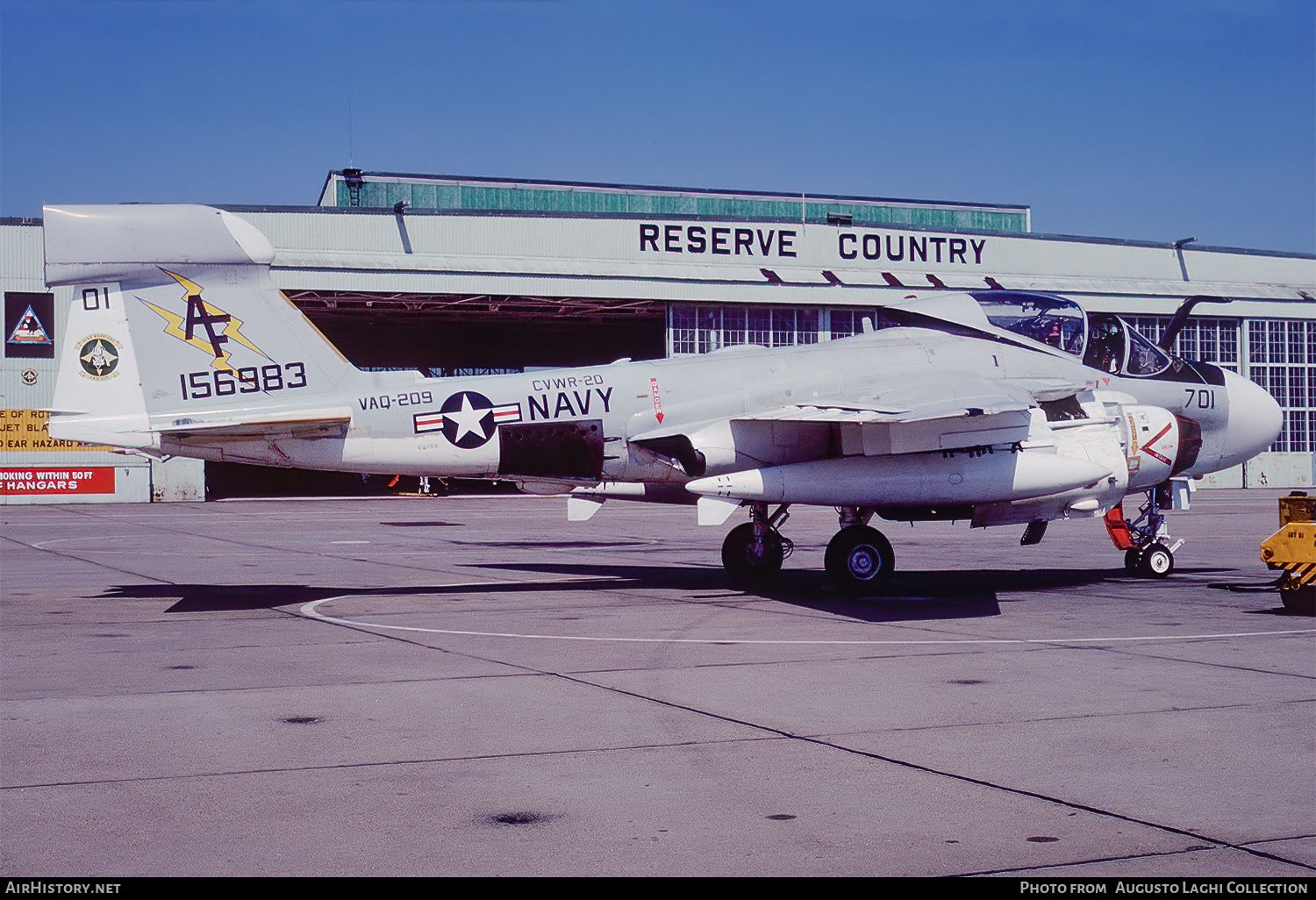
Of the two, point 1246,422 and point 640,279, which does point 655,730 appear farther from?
point 640,279

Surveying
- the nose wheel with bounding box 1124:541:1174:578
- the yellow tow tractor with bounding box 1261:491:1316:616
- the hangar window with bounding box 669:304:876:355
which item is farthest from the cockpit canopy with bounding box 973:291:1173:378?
the hangar window with bounding box 669:304:876:355

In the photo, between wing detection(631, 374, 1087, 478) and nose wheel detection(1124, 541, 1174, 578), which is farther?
nose wheel detection(1124, 541, 1174, 578)

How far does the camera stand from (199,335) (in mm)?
14766

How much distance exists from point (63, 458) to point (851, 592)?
1620 inches

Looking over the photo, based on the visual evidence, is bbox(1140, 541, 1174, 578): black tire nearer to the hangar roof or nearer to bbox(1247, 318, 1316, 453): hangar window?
the hangar roof

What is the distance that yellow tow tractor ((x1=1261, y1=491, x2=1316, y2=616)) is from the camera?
13688 millimetres

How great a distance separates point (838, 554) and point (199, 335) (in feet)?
27.1

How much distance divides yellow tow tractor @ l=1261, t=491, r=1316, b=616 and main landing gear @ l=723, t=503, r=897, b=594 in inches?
174

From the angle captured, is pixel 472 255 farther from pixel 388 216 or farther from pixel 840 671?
pixel 840 671

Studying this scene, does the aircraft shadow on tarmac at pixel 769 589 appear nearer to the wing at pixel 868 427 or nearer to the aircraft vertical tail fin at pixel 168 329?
the wing at pixel 868 427

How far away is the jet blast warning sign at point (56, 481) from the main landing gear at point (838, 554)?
1477 inches

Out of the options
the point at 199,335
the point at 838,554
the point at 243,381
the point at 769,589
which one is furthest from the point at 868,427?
the point at 199,335

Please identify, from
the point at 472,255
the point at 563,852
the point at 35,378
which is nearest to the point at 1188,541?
the point at 563,852

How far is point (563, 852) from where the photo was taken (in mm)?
5473
